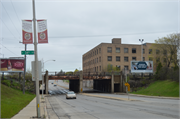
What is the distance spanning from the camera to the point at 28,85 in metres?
50.0

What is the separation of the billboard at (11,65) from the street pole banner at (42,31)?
3770cm

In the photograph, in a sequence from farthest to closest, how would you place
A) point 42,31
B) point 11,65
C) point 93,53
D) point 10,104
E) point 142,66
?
1. point 93,53
2. point 142,66
3. point 11,65
4. point 10,104
5. point 42,31

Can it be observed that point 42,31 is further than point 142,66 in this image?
No

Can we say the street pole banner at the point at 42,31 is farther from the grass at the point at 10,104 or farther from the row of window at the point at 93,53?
the row of window at the point at 93,53

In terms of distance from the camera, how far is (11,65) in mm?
46656

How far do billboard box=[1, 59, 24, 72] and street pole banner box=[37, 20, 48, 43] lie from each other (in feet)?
124

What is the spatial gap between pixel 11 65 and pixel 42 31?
3839cm

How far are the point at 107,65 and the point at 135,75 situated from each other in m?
18.3

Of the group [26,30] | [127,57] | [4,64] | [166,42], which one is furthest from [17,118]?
[127,57]

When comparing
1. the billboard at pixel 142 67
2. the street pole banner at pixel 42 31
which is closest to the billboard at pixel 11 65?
the billboard at pixel 142 67

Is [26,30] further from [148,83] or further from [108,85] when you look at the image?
[108,85]

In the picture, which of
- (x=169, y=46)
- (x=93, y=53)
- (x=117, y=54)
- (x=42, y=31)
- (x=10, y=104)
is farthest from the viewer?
(x=93, y=53)

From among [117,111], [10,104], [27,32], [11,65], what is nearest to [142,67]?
[11,65]

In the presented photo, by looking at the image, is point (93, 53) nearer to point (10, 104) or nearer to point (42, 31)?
point (10, 104)
